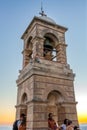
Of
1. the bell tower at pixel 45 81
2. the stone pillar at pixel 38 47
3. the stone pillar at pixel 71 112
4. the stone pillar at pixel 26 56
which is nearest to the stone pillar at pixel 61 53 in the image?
the bell tower at pixel 45 81

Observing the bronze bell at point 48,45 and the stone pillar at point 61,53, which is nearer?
the stone pillar at point 61,53

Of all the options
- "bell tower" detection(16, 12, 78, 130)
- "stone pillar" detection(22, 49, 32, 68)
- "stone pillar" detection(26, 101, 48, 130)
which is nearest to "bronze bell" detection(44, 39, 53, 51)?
"bell tower" detection(16, 12, 78, 130)

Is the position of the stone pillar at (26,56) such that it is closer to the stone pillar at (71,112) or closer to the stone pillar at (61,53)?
the stone pillar at (61,53)

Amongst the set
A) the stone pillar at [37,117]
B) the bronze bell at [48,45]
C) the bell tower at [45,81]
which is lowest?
the stone pillar at [37,117]

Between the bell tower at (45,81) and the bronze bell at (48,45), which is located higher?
the bronze bell at (48,45)

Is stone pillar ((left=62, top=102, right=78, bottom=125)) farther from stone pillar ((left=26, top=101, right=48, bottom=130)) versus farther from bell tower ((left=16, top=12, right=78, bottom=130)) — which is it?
stone pillar ((left=26, top=101, right=48, bottom=130))

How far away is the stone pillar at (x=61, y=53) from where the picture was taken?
11.0m

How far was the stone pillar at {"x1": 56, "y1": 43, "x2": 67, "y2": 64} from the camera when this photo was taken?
11.0 m

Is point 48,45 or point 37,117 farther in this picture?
point 48,45

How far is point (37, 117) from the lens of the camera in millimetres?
8242

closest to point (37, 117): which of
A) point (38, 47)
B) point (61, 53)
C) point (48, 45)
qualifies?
point (38, 47)

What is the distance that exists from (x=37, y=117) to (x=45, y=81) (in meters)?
2.24

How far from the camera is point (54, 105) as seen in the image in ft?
32.9

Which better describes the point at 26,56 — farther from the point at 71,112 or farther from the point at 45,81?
the point at 71,112
